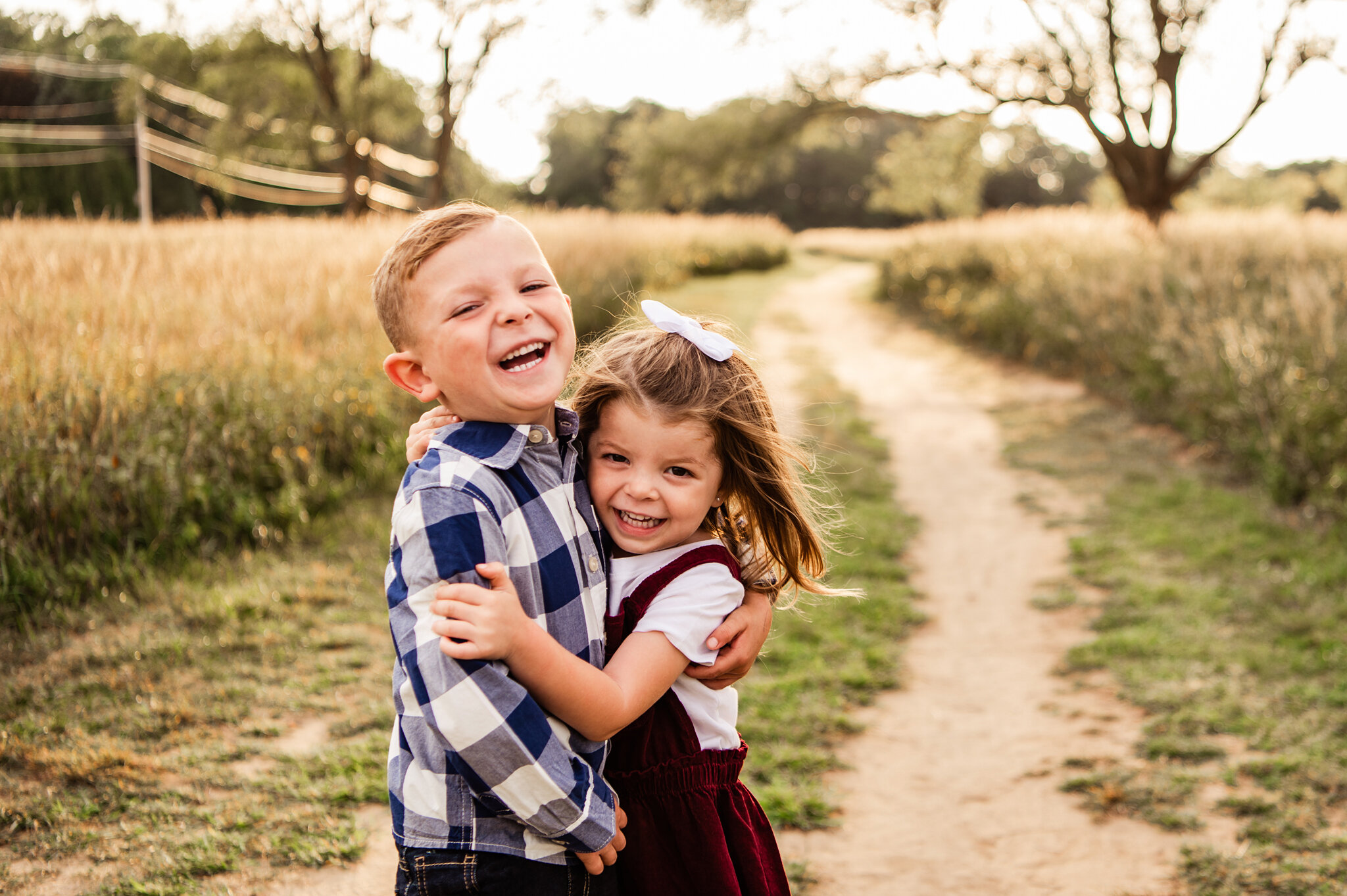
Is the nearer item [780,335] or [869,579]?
[869,579]

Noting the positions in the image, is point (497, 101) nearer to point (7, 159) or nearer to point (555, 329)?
point (7, 159)

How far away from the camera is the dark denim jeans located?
1.37 meters

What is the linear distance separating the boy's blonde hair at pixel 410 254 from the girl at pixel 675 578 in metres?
0.39

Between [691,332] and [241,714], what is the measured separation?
265 cm

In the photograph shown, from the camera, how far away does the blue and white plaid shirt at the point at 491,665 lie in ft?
4.11

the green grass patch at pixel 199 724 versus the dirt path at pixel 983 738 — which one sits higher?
the green grass patch at pixel 199 724

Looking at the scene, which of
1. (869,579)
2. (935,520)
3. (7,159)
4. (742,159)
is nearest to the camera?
(869,579)

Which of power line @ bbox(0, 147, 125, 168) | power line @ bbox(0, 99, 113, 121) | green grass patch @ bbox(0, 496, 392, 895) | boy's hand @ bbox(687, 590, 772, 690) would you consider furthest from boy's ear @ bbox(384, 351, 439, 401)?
power line @ bbox(0, 99, 113, 121)

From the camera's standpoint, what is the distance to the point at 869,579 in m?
5.67

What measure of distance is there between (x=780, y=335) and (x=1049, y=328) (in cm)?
401

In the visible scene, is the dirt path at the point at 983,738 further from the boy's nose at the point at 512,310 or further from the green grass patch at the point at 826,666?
the boy's nose at the point at 512,310

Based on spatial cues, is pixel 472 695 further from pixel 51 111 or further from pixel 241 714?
pixel 51 111

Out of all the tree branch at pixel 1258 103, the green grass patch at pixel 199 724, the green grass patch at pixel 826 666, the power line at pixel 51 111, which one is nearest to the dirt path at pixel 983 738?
the green grass patch at pixel 826 666

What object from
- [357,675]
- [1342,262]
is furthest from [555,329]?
[1342,262]
